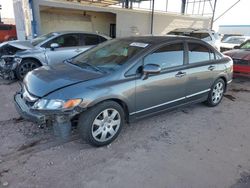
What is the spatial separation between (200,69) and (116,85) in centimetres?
190

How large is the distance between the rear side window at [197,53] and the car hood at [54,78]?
72.6 inches

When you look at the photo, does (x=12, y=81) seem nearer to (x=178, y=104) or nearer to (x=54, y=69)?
(x=54, y=69)

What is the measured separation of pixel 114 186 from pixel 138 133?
126cm

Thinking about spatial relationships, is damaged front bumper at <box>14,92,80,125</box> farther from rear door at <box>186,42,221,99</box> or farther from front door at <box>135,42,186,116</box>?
rear door at <box>186,42,221,99</box>

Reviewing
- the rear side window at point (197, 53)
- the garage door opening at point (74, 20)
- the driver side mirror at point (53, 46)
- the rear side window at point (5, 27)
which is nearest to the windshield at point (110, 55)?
the rear side window at point (197, 53)

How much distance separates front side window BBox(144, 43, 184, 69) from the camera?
3469mm

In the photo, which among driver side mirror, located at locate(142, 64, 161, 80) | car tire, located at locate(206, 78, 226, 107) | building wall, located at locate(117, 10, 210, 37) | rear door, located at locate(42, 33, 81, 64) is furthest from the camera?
building wall, located at locate(117, 10, 210, 37)

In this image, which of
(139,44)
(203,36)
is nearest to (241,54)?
(203,36)

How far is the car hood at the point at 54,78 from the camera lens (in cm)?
290

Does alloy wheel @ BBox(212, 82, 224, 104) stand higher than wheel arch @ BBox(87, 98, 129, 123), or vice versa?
wheel arch @ BBox(87, 98, 129, 123)

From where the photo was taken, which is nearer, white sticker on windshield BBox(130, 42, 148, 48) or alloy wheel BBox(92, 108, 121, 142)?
alloy wheel BBox(92, 108, 121, 142)

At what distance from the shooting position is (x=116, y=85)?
3.04m

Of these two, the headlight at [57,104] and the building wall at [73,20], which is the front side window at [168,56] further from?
the building wall at [73,20]

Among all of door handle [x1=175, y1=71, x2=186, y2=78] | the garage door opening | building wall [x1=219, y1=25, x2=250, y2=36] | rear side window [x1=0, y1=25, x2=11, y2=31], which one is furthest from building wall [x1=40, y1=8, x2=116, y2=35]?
building wall [x1=219, y1=25, x2=250, y2=36]
